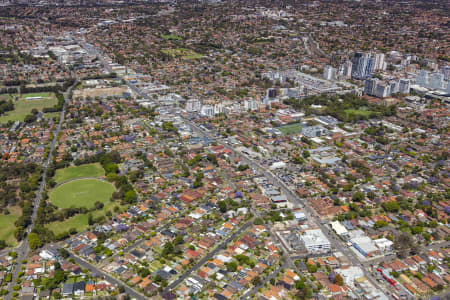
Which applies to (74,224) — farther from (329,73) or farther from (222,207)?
(329,73)

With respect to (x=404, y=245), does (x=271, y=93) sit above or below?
above

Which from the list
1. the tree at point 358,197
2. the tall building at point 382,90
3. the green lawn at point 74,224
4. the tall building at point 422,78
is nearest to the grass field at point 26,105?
the green lawn at point 74,224

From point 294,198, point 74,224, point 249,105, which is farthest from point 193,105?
point 74,224

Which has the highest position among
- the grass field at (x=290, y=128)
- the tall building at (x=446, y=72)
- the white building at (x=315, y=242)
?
the tall building at (x=446, y=72)

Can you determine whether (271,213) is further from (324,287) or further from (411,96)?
(411,96)

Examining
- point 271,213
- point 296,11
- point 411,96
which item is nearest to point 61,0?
point 296,11

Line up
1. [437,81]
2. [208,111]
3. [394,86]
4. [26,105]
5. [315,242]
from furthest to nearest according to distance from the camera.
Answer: [437,81] → [394,86] → [26,105] → [208,111] → [315,242]

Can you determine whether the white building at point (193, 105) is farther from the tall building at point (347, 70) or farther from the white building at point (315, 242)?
the tall building at point (347, 70)
